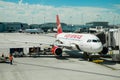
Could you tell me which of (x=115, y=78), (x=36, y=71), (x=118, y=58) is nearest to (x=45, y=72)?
(x=36, y=71)

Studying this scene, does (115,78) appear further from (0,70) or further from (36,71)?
(0,70)

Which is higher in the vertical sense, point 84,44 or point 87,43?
point 87,43

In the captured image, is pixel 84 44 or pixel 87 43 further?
Result: pixel 84 44

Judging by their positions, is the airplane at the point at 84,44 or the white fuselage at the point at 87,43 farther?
the airplane at the point at 84,44

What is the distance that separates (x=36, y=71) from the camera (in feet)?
81.7

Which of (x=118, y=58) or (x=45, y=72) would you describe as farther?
(x=118, y=58)

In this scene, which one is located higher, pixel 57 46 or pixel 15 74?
pixel 57 46

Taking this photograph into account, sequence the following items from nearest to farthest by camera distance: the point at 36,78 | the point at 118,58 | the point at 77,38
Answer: the point at 36,78, the point at 118,58, the point at 77,38

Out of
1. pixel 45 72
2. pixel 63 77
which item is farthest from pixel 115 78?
pixel 45 72

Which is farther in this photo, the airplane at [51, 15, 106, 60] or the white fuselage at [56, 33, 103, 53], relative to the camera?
the airplane at [51, 15, 106, 60]

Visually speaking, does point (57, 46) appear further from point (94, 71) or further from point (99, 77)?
point (99, 77)

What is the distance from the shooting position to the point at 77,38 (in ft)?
116

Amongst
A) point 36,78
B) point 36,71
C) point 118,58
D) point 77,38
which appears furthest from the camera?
point 77,38

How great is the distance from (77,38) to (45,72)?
1238 cm
